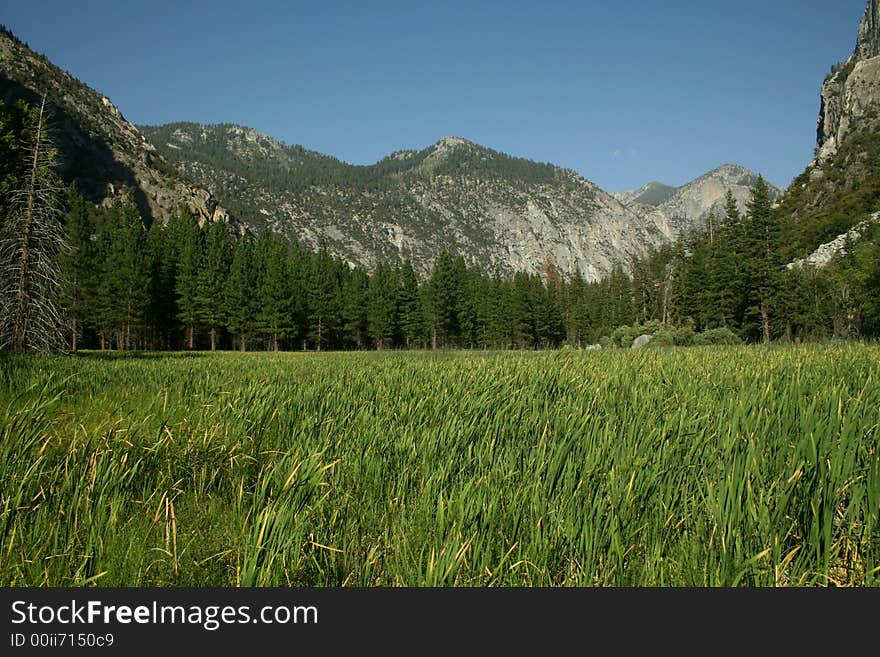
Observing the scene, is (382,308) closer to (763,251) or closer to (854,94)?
(763,251)

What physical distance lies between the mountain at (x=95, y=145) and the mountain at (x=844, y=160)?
102664 millimetres

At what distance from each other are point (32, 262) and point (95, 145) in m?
95.7

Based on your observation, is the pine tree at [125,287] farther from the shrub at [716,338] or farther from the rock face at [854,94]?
the rock face at [854,94]

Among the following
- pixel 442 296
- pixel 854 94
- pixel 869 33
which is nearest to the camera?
pixel 442 296

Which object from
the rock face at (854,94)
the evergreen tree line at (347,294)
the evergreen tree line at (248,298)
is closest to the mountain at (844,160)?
the rock face at (854,94)

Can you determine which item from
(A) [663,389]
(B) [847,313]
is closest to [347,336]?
(B) [847,313]

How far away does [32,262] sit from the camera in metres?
14.9

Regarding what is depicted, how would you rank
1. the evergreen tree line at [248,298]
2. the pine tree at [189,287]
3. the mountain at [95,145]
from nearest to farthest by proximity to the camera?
the evergreen tree line at [248,298] < the pine tree at [189,287] < the mountain at [95,145]

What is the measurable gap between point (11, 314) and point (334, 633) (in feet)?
61.6

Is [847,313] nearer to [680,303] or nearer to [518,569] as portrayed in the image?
[680,303]

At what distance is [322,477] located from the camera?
277 cm

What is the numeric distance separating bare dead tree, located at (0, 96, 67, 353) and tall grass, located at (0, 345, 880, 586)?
526 inches

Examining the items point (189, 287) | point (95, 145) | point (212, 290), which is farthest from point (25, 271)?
point (95, 145)

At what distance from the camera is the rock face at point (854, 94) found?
10869cm
